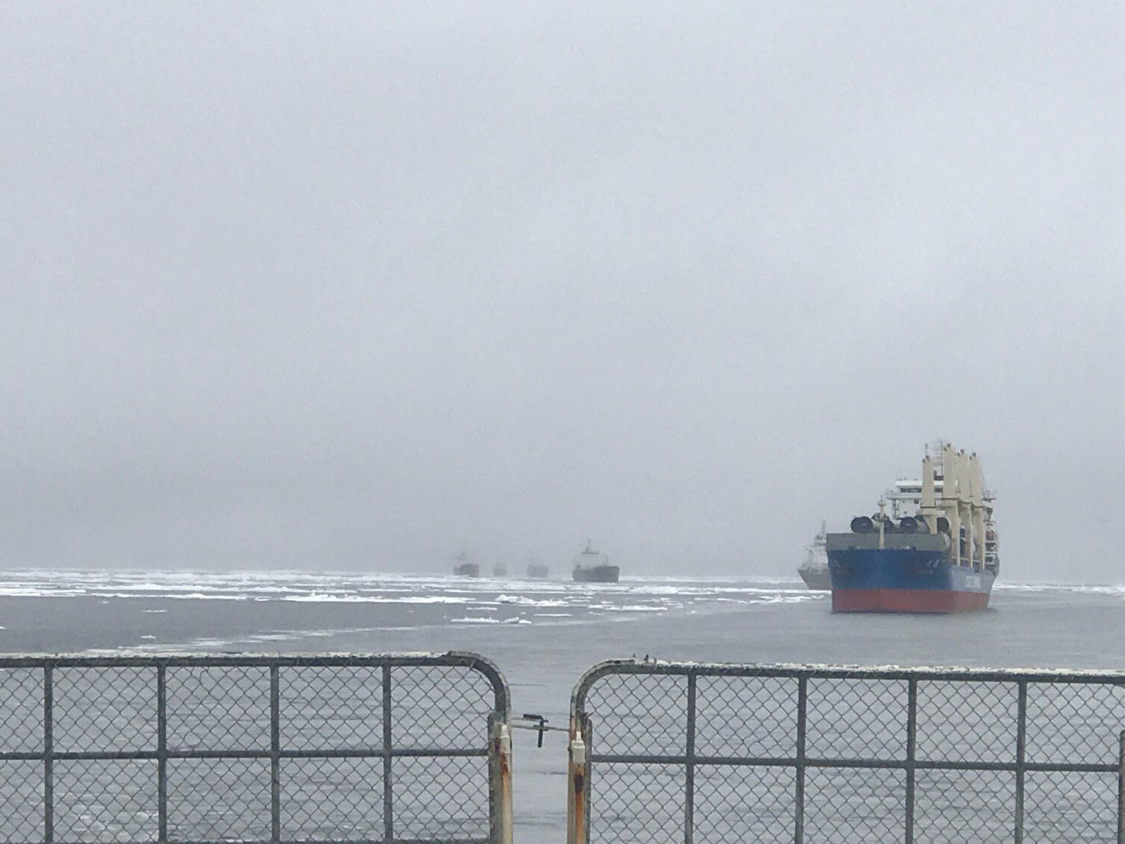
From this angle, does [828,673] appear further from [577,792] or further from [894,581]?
[894,581]

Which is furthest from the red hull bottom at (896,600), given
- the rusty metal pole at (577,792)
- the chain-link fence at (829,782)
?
the rusty metal pole at (577,792)

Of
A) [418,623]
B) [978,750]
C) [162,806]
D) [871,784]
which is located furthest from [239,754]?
[418,623]

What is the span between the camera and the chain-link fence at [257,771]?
7.04 m

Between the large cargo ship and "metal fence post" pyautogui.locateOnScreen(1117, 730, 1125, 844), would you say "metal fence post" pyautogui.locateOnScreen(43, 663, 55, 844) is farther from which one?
the large cargo ship

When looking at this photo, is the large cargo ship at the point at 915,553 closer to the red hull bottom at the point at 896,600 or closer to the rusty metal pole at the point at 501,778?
the red hull bottom at the point at 896,600

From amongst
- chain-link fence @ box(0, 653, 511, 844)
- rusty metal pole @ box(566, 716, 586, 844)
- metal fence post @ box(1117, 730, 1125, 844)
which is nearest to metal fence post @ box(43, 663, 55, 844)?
chain-link fence @ box(0, 653, 511, 844)

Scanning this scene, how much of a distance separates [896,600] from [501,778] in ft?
294

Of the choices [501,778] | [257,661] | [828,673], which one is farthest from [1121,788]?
[257,661]

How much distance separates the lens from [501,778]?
273 inches

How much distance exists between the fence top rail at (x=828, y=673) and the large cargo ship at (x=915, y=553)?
285ft

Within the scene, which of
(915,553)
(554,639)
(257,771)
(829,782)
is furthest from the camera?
(915,553)

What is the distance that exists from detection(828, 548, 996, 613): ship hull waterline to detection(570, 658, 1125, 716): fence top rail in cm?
8758

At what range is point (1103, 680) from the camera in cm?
729

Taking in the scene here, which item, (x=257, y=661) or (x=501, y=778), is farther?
(x=257, y=661)
